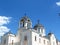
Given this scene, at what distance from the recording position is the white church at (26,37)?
41812mm

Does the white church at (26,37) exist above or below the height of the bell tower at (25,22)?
below

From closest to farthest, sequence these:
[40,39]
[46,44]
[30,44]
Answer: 1. [30,44]
2. [40,39]
3. [46,44]

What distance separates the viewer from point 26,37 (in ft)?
140

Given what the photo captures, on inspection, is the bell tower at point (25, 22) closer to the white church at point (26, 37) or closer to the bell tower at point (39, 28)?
the white church at point (26, 37)

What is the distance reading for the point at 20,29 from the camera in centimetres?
4653

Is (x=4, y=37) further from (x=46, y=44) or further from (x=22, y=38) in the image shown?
(x=46, y=44)

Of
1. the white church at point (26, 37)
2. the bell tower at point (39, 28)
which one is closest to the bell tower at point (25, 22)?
the white church at point (26, 37)

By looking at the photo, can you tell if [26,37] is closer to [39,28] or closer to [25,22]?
[25,22]

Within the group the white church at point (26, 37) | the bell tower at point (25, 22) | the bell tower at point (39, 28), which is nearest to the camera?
the white church at point (26, 37)

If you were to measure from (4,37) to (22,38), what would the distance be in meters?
6.37

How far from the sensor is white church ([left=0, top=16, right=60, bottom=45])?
41812 millimetres

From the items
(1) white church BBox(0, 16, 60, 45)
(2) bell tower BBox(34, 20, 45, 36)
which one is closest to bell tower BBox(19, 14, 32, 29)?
(1) white church BBox(0, 16, 60, 45)

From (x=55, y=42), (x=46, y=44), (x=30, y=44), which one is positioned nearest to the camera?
(x=30, y=44)

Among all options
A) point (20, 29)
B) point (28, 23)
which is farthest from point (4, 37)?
point (28, 23)
